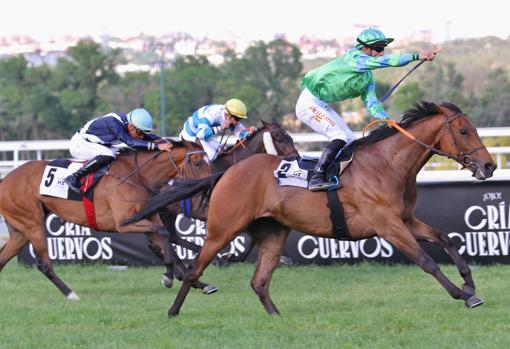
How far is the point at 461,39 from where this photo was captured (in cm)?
4684

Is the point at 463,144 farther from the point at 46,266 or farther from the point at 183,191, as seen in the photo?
the point at 46,266

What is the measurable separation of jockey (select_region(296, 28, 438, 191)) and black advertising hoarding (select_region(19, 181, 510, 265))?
2932mm

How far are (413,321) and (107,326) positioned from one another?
2110 millimetres

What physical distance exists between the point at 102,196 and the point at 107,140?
1.74 ft

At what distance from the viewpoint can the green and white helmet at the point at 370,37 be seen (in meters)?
7.35

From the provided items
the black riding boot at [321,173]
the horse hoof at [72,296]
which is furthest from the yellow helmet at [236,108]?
the black riding boot at [321,173]

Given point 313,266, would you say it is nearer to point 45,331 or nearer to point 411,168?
point 411,168

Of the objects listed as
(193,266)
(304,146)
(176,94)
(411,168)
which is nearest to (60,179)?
(193,266)

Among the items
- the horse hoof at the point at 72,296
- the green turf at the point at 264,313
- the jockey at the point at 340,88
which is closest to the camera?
the green turf at the point at 264,313

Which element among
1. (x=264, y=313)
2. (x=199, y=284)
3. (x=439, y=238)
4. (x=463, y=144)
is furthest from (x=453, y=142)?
(x=199, y=284)

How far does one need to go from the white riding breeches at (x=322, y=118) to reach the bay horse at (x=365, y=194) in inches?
7.3

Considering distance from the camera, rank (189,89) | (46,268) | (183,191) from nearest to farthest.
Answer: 1. (183,191)
2. (46,268)
3. (189,89)

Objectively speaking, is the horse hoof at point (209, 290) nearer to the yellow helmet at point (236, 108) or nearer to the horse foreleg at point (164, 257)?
the horse foreleg at point (164, 257)

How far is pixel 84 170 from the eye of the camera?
904 cm
